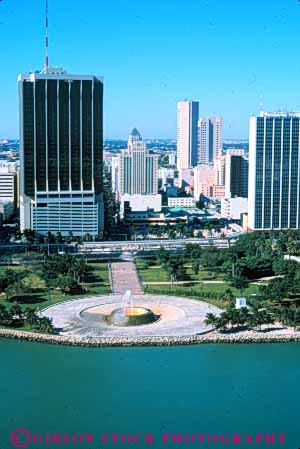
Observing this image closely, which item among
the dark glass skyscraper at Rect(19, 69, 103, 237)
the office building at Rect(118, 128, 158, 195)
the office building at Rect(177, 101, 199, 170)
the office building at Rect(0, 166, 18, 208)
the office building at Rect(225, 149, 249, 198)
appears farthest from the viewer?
the office building at Rect(177, 101, 199, 170)

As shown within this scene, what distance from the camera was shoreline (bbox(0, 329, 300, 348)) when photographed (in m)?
9.60

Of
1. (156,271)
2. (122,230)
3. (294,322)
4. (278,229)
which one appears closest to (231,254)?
(156,271)

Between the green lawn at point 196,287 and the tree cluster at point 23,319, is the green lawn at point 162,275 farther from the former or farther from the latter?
the tree cluster at point 23,319

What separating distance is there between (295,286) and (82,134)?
30.8 ft

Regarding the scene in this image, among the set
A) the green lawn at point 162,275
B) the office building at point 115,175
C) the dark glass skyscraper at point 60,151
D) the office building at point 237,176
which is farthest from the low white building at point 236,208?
the green lawn at point 162,275

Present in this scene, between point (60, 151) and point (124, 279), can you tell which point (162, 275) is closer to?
point (124, 279)

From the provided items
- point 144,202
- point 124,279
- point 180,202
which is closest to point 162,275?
point 124,279

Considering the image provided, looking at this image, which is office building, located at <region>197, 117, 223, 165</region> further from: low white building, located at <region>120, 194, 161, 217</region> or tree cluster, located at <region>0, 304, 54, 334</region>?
tree cluster, located at <region>0, 304, 54, 334</region>

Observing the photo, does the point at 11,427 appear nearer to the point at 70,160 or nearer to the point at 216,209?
the point at 70,160

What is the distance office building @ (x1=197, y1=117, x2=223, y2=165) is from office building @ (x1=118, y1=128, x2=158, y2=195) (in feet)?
50.1

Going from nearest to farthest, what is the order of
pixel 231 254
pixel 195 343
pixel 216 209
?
pixel 195 343
pixel 231 254
pixel 216 209

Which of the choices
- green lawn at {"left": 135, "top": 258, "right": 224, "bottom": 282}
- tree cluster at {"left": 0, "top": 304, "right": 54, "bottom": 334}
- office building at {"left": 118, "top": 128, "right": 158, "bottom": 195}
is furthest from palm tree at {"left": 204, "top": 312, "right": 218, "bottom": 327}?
office building at {"left": 118, "top": 128, "right": 158, "bottom": 195}

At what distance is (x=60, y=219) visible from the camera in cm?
1917

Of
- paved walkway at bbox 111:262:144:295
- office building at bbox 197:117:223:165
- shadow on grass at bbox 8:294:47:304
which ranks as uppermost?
office building at bbox 197:117:223:165
